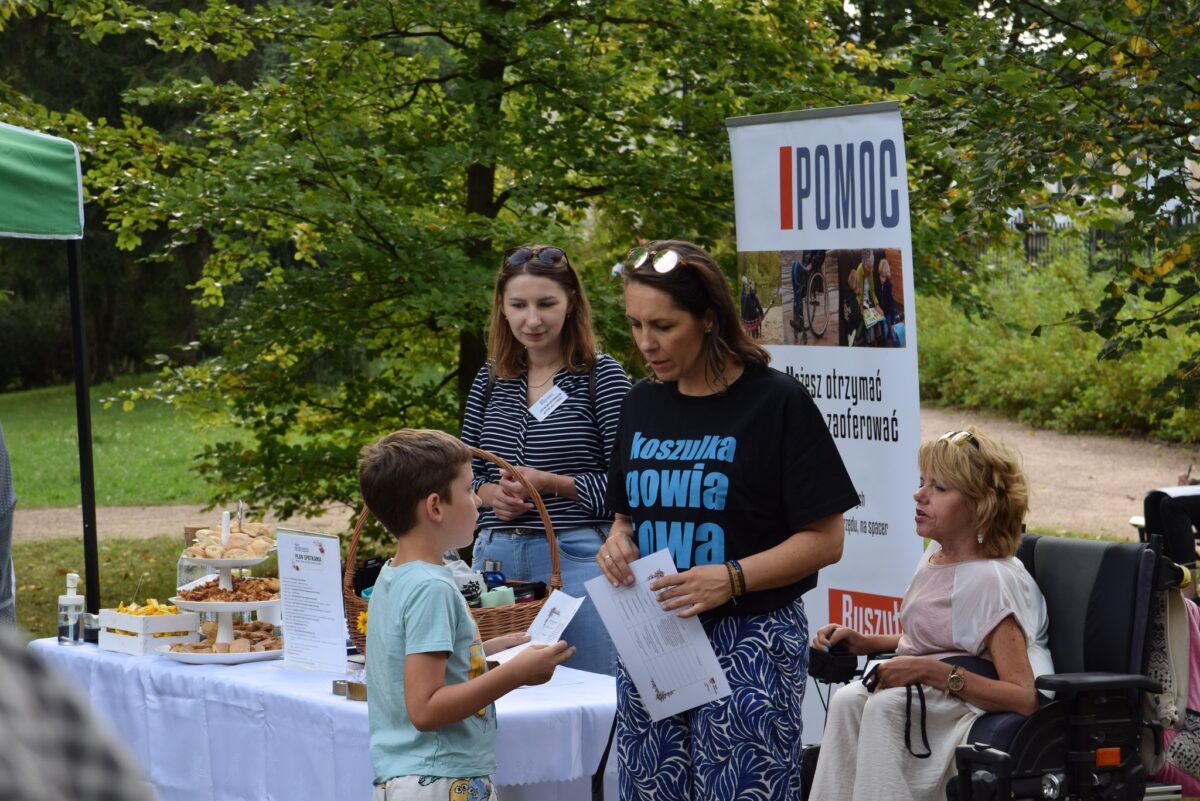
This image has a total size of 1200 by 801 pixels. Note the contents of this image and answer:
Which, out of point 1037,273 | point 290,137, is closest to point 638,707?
point 290,137

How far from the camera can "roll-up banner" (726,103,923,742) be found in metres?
3.99

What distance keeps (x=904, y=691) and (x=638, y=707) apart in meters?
0.95

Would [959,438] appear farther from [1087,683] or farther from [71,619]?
[71,619]

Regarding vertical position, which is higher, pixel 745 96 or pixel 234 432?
pixel 745 96

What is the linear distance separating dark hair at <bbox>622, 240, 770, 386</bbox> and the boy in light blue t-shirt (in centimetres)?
51

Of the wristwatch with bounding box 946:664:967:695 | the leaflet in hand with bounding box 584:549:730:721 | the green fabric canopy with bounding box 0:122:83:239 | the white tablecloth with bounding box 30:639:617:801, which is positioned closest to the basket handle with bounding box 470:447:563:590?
the white tablecloth with bounding box 30:639:617:801

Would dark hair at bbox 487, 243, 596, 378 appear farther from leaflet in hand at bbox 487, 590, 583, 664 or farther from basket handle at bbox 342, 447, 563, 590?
leaflet in hand at bbox 487, 590, 583, 664

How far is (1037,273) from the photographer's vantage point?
61.3 ft

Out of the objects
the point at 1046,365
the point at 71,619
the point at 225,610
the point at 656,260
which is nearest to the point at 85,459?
the point at 71,619

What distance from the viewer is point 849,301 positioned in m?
4.16

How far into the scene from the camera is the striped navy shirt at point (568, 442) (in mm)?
3658

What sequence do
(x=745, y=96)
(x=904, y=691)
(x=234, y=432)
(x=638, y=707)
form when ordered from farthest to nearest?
(x=234, y=432) → (x=745, y=96) → (x=904, y=691) → (x=638, y=707)

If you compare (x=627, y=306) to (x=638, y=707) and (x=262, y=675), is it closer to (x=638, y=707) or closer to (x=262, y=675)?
(x=638, y=707)

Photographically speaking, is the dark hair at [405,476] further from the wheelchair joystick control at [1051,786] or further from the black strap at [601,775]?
the wheelchair joystick control at [1051,786]
